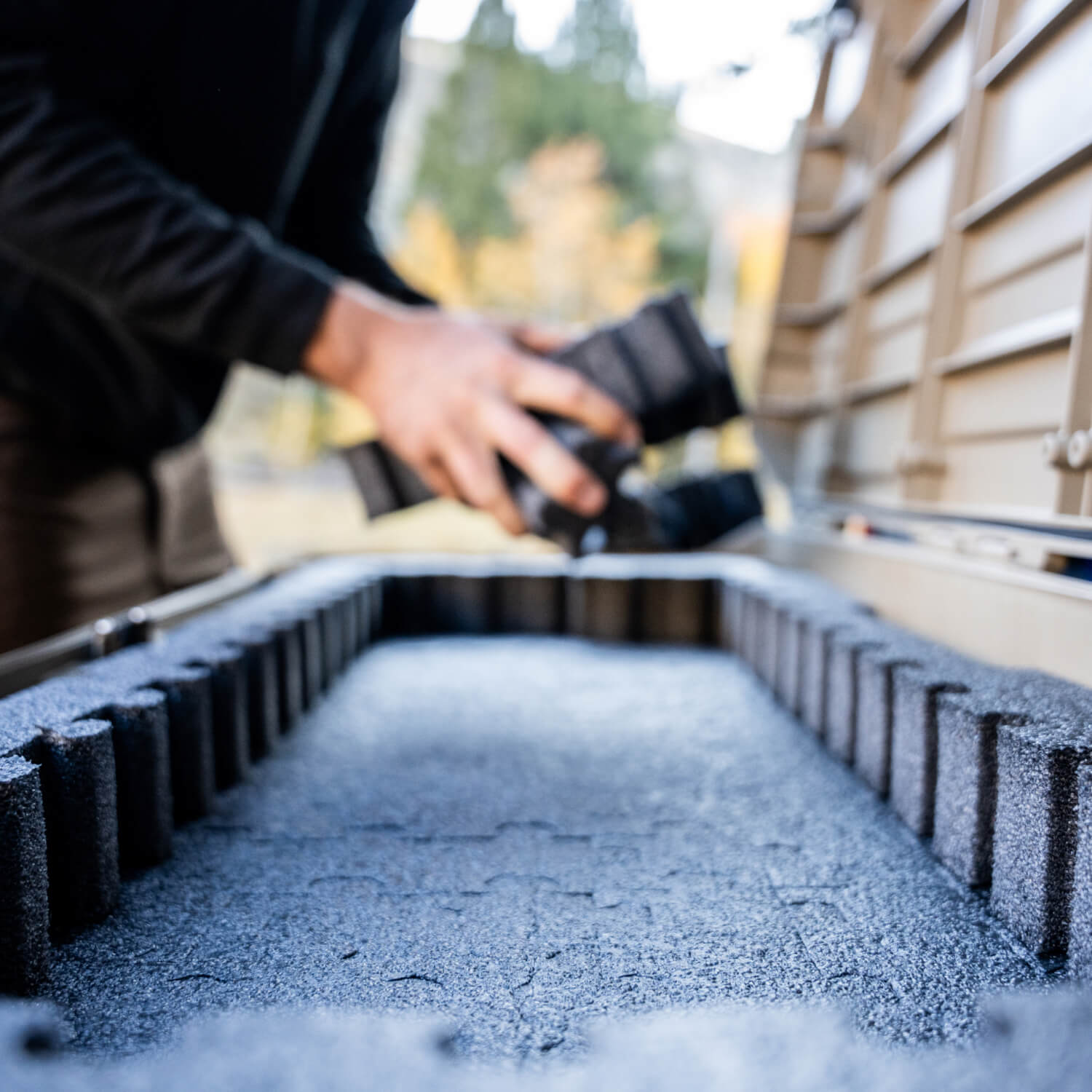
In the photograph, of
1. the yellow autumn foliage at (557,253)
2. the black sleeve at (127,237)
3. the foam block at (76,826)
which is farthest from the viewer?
the yellow autumn foliage at (557,253)

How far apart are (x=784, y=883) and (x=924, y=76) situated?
1.53 m

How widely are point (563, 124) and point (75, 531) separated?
30.1 feet

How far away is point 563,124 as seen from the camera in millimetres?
9375

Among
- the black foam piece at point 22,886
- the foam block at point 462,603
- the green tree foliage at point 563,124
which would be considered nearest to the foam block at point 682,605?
the foam block at point 462,603

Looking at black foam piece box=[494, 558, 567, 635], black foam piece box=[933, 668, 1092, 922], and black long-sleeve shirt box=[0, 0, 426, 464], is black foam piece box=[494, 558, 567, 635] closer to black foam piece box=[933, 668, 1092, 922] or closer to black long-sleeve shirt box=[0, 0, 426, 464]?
black long-sleeve shirt box=[0, 0, 426, 464]

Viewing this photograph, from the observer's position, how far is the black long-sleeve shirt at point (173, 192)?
104 cm

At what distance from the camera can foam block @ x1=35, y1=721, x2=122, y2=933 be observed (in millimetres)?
658

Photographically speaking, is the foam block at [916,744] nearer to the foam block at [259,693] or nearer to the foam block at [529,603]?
the foam block at [259,693]

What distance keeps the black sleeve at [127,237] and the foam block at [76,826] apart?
61cm

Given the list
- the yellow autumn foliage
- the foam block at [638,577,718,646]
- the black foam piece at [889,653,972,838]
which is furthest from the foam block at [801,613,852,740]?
the yellow autumn foliage

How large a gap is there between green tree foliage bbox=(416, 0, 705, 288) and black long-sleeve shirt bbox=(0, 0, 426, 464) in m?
8.25

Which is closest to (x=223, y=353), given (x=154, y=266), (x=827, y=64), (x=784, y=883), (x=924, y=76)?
→ (x=154, y=266)

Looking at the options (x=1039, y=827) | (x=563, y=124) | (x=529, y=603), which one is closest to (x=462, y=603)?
(x=529, y=603)

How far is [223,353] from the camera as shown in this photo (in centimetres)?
113
